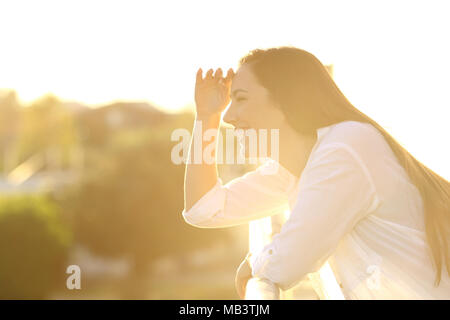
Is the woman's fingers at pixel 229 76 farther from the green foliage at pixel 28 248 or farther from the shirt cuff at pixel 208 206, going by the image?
the green foliage at pixel 28 248

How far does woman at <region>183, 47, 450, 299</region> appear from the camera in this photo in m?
1.59

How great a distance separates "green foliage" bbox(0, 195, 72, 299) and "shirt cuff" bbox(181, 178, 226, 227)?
2349 cm

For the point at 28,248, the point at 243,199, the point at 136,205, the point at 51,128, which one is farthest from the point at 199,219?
the point at 51,128

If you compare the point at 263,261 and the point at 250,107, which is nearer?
the point at 263,261

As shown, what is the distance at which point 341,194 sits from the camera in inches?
62.9

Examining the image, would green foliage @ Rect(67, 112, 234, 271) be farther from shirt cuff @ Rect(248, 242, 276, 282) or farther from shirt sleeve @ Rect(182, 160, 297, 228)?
shirt cuff @ Rect(248, 242, 276, 282)

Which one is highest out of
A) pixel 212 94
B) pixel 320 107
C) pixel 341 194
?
pixel 212 94

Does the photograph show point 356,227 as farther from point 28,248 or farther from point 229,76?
point 28,248

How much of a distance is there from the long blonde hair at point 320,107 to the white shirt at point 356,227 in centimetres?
3


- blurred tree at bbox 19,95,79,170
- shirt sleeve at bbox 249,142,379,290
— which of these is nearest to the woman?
shirt sleeve at bbox 249,142,379,290

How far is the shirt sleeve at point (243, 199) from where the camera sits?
227 cm

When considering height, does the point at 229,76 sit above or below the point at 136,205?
below

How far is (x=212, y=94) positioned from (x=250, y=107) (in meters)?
0.43
